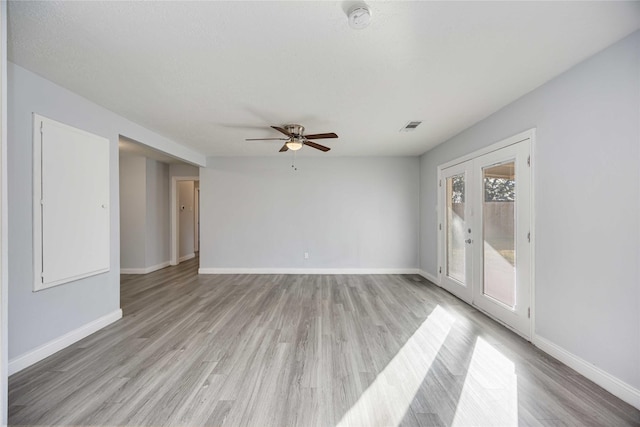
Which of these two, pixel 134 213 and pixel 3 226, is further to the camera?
pixel 134 213

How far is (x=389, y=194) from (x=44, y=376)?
5.36m

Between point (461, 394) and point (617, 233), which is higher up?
point (617, 233)

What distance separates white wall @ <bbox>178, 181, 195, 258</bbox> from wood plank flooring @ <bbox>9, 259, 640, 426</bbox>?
3849mm

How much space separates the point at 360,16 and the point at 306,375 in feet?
8.33

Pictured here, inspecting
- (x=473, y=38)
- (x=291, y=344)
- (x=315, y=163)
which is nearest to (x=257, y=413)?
(x=291, y=344)

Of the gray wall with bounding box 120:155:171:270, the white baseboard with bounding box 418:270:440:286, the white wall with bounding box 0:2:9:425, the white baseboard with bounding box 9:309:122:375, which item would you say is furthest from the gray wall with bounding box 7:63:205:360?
the white baseboard with bounding box 418:270:440:286

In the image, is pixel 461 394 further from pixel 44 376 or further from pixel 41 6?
pixel 41 6

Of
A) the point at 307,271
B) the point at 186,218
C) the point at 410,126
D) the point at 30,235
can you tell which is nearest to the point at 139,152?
the point at 186,218

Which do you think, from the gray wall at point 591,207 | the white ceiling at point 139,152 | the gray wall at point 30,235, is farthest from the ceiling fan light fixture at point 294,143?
the white ceiling at point 139,152

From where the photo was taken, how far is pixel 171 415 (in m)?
1.60

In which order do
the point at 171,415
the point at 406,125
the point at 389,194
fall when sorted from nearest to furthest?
the point at 171,415, the point at 406,125, the point at 389,194

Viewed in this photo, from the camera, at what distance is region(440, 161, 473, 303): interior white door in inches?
143

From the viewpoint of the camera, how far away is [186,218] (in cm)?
727

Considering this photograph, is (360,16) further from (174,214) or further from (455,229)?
(174,214)
